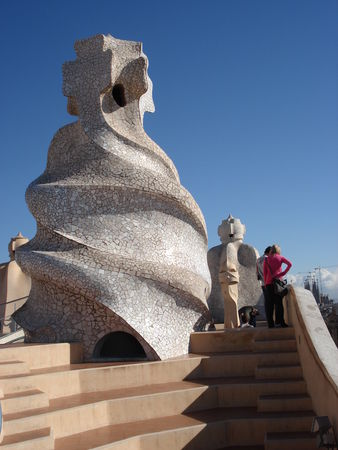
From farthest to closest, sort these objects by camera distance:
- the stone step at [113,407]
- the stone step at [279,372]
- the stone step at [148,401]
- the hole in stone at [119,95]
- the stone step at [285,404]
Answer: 1. the hole in stone at [119,95]
2. the stone step at [279,372]
3. the stone step at [285,404]
4. the stone step at [148,401]
5. the stone step at [113,407]

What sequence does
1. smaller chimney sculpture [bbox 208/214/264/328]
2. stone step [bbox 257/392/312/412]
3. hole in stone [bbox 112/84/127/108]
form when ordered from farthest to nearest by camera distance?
smaller chimney sculpture [bbox 208/214/264/328] < hole in stone [bbox 112/84/127/108] < stone step [bbox 257/392/312/412]

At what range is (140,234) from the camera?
7.73m

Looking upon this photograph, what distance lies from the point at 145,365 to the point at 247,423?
1.53m

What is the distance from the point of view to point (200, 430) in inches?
215

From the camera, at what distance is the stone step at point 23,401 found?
500 centimetres

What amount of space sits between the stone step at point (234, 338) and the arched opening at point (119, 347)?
82cm

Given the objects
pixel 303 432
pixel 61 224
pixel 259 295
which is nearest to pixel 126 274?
pixel 61 224

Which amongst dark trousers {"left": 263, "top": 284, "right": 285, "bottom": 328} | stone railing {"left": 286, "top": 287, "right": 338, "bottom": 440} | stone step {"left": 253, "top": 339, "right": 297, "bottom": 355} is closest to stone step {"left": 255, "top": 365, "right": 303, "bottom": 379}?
stone railing {"left": 286, "top": 287, "right": 338, "bottom": 440}

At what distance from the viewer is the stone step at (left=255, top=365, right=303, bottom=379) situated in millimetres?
6371

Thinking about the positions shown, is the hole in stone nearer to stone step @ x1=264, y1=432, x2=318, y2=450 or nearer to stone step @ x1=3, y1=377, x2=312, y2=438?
stone step @ x1=3, y1=377, x2=312, y2=438

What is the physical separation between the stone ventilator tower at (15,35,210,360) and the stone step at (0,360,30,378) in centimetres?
130

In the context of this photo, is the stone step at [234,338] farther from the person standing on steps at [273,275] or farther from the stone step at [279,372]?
the stone step at [279,372]

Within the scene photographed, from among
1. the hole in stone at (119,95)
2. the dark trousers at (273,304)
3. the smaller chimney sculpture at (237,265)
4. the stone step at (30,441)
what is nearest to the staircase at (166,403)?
the stone step at (30,441)

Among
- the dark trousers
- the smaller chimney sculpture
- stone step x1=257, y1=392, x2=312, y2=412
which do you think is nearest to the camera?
stone step x1=257, y1=392, x2=312, y2=412
